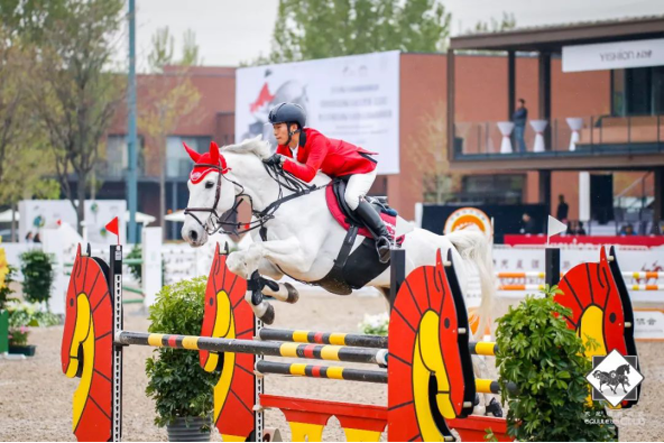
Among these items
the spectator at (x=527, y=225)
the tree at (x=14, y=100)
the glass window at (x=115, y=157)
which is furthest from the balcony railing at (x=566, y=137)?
the glass window at (x=115, y=157)

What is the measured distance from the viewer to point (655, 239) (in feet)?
61.4

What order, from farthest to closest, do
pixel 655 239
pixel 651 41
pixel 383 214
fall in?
pixel 651 41 < pixel 655 239 < pixel 383 214

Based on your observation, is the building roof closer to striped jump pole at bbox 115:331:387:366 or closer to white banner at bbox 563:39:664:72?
white banner at bbox 563:39:664:72

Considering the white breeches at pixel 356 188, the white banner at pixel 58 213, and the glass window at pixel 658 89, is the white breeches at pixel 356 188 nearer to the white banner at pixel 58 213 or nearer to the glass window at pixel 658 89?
the glass window at pixel 658 89

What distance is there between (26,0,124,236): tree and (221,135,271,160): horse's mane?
17.4 metres

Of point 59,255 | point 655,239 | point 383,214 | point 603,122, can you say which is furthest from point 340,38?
point 383,214

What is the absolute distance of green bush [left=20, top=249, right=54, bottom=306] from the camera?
47.0ft

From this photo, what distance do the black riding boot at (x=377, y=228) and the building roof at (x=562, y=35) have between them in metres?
17.7

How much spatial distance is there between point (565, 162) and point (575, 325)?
19.2 meters

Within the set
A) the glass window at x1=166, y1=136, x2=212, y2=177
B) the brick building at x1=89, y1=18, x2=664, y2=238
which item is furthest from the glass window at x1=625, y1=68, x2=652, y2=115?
the glass window at x1=166, y1=136, x2=212, y2=177

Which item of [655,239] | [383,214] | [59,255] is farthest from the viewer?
[655,239]

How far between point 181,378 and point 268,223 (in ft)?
3.71

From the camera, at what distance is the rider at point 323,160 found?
578cm

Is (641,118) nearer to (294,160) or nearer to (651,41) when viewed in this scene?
(651,41)
